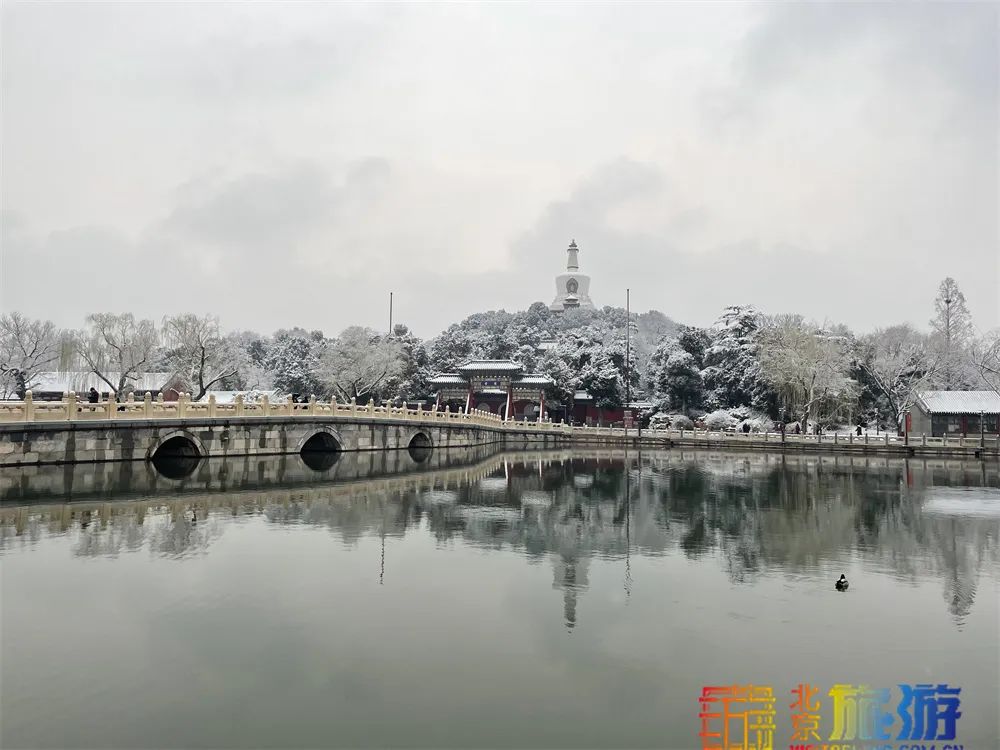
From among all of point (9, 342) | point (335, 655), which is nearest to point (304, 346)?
point (9, 342)

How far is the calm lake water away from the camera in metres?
7.60

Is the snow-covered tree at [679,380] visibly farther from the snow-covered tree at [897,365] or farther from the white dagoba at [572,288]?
the white dagoba at [572,288]

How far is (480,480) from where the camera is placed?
29.4 m

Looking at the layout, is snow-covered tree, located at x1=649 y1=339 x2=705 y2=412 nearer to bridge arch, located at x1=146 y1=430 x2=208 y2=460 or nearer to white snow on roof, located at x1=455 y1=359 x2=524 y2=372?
white snow on roof, located at x1=455 y1=359 x2=524 y2=372

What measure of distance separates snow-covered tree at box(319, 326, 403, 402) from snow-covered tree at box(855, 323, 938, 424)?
36.6 meters

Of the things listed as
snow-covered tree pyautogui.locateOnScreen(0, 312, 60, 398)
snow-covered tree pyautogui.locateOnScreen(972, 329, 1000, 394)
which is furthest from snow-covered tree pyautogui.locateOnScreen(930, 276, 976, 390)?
snow-covered tree pyautogui.locateOnScreen(0, 312, 60, 398)

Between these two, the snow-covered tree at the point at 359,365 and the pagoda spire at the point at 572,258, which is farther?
the pagoda spire at the point at 572,258

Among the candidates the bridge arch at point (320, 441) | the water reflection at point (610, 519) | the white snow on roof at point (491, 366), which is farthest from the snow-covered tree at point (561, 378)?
the water reflection at point (610, 519)

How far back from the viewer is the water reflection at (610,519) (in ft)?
48.2

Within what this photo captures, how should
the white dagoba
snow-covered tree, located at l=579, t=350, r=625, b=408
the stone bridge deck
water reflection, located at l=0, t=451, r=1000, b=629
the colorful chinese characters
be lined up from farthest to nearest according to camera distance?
the white dagoba
snow-covered tree, located at l=579, t=350, r=625, b=408
the stone bridge deck
water reflection, located at l=0, t=451, r=1000, b=629
the colorful chinese characters

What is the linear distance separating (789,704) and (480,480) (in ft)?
71.2

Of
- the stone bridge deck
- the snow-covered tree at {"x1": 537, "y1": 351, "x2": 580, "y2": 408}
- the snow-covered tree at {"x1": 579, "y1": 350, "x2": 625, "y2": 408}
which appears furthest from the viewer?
the snow-covered tree at {"x1": 537, "y1": 351, "x2": 580, "y2": 408}

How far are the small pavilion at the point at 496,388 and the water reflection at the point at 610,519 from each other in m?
29.2

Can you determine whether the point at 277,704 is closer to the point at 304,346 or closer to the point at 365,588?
the point at 365,588
